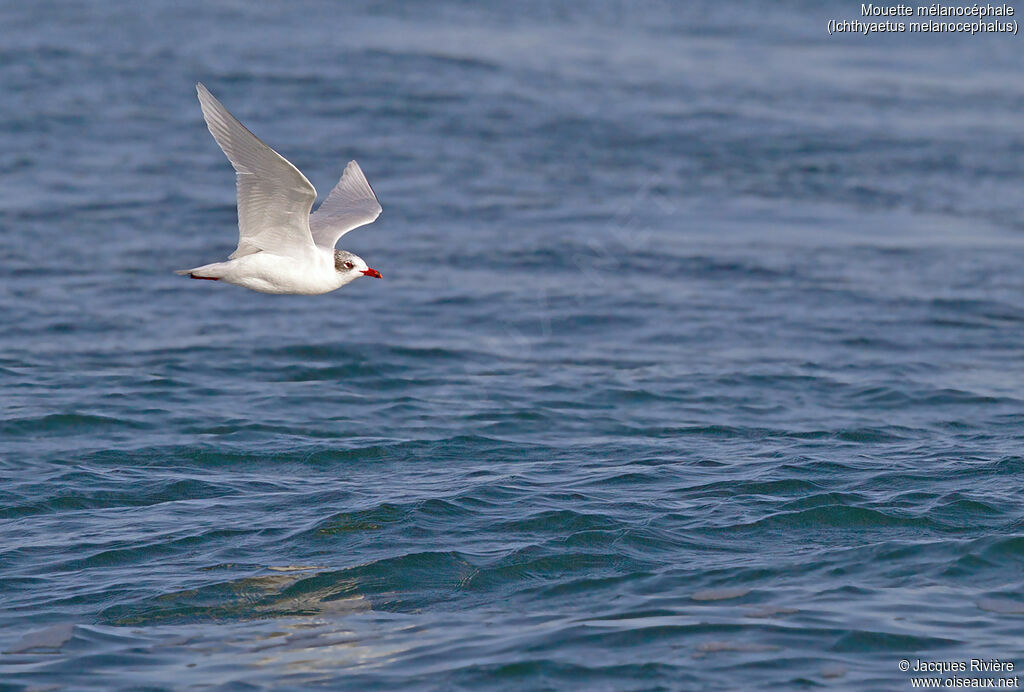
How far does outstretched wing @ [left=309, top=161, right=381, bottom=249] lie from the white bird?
0.06 ft

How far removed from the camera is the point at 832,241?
21688mm

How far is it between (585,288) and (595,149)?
6.14 meters

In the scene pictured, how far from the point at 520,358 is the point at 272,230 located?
6.49 m

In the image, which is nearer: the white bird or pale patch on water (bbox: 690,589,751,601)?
pale patch on water (bbox: 690,589,751,601)

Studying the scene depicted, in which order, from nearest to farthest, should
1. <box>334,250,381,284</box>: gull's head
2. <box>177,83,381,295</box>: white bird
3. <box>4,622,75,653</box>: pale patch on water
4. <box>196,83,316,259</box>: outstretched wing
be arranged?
1. <box>4,622,75,653</box>: pale patch on water
2. <box>196,83,316,259</box>: outstretched wing
3. <box>177,83,381,295</box>: white bird
4. <box>334,250,381,284</box>: gull's head

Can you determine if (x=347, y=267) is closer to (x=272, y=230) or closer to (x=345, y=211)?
(x=272, y=230)

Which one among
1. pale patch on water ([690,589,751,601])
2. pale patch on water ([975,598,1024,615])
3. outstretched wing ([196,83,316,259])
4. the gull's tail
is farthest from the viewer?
the gull's tail

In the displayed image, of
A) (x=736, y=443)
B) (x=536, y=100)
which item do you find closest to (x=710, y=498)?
(x=736, y=443)

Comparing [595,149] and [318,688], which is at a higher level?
[595,149]

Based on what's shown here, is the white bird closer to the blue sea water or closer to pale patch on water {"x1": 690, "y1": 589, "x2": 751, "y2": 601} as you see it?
the blue sea water

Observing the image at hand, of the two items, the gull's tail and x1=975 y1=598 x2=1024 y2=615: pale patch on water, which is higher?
the gull's tail

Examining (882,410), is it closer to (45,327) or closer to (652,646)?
(652,646)

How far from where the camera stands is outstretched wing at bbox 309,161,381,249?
12312mm

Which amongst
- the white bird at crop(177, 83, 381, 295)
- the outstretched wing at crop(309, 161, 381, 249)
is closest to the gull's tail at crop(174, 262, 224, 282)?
the white bird at crop(177, 83, 381, 295)
